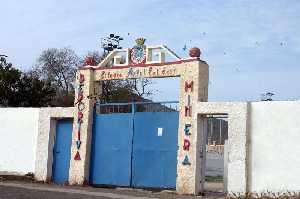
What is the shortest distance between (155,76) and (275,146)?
15.2 ft

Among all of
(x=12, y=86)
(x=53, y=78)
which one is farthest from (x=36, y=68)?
(x=12, y=86)

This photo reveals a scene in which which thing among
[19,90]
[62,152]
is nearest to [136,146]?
[62,152]

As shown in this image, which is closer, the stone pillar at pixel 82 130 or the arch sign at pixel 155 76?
the arch sign at pixel 155 76

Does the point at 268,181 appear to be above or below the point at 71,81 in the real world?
below

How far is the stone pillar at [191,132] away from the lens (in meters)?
16.0

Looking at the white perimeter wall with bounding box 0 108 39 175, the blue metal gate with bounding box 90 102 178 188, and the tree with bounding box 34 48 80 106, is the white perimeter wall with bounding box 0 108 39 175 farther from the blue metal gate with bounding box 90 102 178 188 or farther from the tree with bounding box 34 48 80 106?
the tree with bounding box 34 48 80 106

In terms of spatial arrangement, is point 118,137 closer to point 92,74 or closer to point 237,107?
point 92,74

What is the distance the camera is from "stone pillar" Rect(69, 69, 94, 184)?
18469 millimetres

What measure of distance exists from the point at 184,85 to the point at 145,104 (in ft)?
5.40

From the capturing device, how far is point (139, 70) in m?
17.7

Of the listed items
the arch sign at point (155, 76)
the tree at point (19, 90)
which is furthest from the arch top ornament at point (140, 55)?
the tree at point (19, 90)

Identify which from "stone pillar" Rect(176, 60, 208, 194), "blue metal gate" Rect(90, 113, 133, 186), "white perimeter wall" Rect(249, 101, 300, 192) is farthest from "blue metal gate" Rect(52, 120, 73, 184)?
"white perimeter wall" Rect(249, 101, 300, 192)

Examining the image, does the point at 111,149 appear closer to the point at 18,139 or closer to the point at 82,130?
the point at 82,130

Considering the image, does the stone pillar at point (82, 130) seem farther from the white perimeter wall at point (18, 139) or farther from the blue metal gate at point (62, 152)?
the white perimeter wall at point (18, 139)
